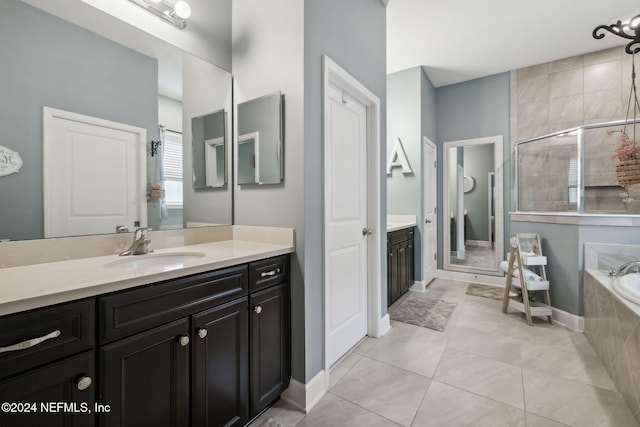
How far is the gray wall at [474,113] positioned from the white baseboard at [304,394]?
343 cm

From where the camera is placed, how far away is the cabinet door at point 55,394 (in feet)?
2.41

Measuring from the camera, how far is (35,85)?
46.6 inches

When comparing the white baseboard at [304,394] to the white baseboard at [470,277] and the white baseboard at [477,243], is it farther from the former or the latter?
the white baseboard at [477,243]

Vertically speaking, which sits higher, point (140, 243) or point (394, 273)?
point (140, 243)

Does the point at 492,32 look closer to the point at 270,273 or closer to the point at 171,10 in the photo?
the point at 171,10

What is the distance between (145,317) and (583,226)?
348 cm

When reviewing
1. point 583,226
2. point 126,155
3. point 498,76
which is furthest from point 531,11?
point 126,155

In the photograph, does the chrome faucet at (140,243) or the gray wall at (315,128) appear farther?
the gray wall at (315,128)

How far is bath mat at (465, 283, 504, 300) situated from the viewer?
11.7 feet

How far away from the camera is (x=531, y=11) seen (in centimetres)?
278

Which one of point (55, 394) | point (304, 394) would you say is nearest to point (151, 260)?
point (55, 394)

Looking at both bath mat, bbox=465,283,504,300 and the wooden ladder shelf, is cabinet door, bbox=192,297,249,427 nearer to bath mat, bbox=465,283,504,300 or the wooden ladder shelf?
the wooden ladder shelf

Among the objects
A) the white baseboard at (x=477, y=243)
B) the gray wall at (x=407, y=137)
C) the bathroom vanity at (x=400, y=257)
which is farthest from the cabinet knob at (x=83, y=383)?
the white baseboard at (x=477, y=243)

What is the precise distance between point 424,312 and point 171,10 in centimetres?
340
